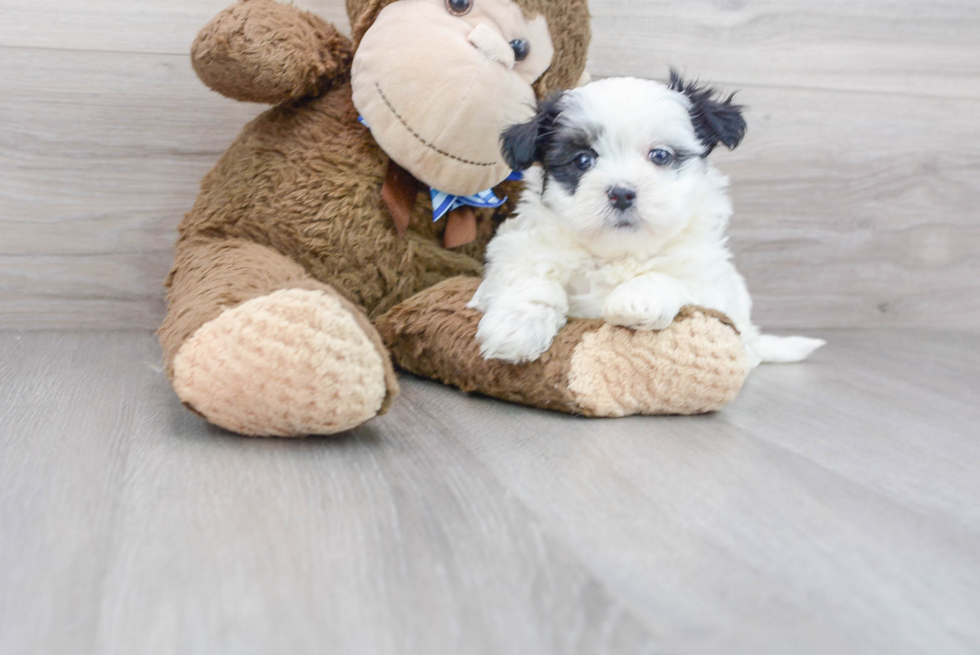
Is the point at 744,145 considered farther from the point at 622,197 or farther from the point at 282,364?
the point at 282,364

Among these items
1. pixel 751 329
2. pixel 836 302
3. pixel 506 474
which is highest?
pixel 506 474

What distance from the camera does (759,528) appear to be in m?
0.85

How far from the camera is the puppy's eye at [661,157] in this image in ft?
4.02

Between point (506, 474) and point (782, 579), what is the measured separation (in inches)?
13.1

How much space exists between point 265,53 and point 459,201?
1.31 ft

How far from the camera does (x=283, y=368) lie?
3.24 feet

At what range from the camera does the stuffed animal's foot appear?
0.99 meters

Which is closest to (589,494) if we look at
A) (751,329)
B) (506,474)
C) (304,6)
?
(506,474)

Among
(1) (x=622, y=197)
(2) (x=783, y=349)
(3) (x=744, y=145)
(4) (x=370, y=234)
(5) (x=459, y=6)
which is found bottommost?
(2) (x=783, y=349)

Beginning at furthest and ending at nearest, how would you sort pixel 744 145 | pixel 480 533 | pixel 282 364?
pixel 744 145 < pixel 282 364 < pixel 480 533

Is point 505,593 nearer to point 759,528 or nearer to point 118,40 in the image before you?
point 759,528

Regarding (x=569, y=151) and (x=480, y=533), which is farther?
(x=569, y=151)

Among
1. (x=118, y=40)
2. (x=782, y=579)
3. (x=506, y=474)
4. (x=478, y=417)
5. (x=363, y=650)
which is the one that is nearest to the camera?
(x=363, y=650)

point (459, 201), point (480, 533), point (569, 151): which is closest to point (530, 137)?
point (569, 151)
